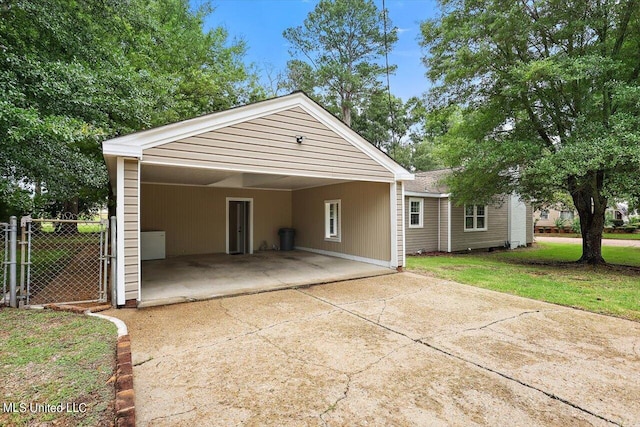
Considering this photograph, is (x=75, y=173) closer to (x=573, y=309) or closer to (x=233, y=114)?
(x=233, y=114)

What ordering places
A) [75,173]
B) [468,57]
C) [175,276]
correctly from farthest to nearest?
[468,57], [75,173], [175,276]

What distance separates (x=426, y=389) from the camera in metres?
2.73

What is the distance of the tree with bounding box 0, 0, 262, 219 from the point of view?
593cm

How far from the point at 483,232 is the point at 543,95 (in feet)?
21.6

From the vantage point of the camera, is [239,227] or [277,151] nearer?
[277,151]

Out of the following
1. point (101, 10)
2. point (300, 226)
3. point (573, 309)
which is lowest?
point (573, 309)

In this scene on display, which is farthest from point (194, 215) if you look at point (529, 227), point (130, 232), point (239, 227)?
point (529, 227)

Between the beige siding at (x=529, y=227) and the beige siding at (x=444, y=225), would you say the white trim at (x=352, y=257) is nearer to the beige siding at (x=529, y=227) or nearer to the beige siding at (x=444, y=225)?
the beige siding at (x=444, y=225)

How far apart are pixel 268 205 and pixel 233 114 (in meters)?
6.57

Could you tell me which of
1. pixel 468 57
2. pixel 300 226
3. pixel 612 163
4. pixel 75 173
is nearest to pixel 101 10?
pixel 75 173

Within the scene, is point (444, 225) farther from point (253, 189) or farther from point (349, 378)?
point (349, 378)

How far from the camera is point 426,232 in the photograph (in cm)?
1278

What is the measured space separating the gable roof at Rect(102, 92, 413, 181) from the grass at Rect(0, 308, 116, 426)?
2490 millimetres

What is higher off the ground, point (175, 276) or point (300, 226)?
point (300, 226)
